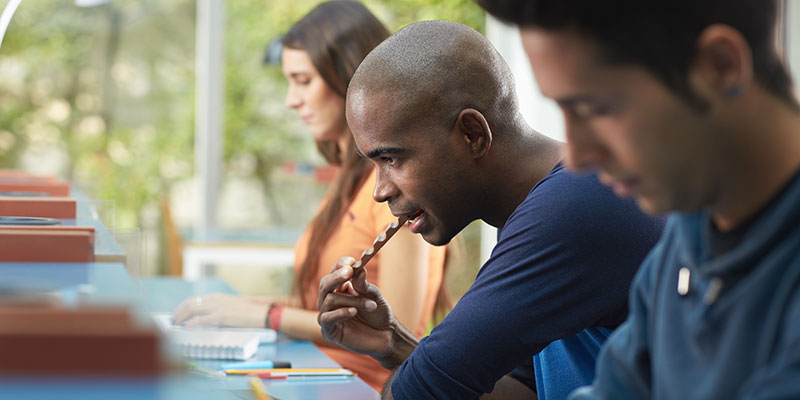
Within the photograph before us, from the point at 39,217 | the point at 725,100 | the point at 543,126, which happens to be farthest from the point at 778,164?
the point at 543,126

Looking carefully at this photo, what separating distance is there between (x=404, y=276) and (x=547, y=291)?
2.62ft

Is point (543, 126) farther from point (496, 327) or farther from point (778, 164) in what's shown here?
point (778, 164)

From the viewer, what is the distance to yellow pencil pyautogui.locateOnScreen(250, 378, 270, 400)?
4.41ft

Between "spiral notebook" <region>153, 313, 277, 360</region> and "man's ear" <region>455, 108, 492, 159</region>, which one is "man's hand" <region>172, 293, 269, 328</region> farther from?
"man's ear" <region>455, 108, 492, 159</region>

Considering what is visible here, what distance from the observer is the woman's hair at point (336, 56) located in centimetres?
218

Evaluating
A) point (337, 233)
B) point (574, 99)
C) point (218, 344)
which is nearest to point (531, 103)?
point (337, 233)

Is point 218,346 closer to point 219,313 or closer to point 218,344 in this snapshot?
point 218,344

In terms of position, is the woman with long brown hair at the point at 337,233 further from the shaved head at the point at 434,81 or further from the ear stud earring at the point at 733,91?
the ear stud earring at the point at 733,91

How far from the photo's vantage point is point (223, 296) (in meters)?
2.11

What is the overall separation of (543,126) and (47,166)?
2.83m

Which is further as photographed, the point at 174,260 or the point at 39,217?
the point at 174,260

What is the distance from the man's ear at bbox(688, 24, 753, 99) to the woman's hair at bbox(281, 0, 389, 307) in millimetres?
1563

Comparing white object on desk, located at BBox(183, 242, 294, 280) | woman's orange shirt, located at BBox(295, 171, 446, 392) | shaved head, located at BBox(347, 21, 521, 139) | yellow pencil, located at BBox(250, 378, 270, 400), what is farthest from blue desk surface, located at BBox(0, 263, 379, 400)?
white object on desk, located at BBox(183, 242, 294, 280)

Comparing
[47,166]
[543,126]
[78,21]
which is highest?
[78,21]
